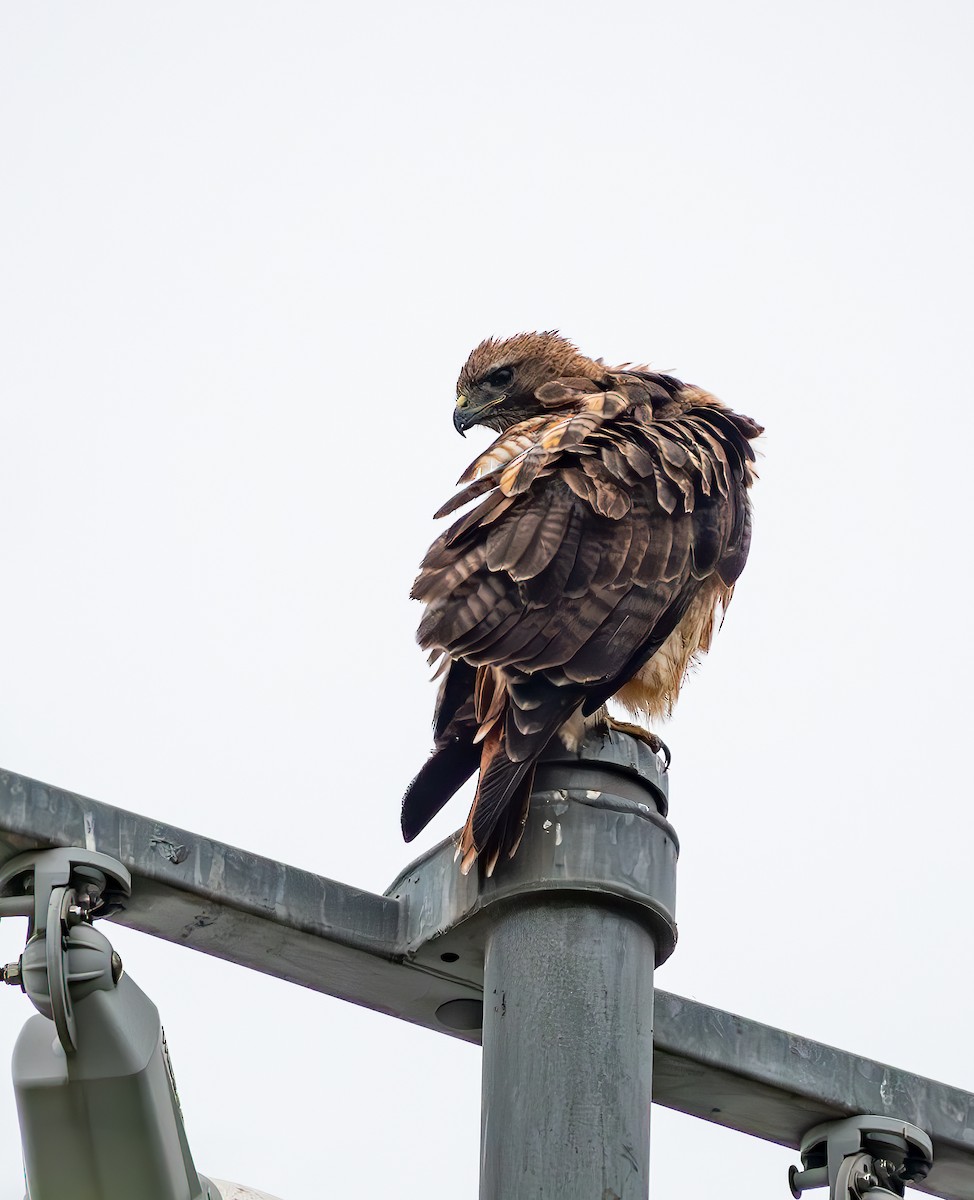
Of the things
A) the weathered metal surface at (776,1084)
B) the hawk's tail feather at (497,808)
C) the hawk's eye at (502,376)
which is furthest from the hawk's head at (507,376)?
the weathered metal surface at (776,1084)

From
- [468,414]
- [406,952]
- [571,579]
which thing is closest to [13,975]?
A: [406,952]

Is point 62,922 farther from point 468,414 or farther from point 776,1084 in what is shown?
point 468,414

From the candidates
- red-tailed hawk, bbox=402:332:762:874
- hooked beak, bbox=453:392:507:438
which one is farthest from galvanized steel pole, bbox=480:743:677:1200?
hooked beak, bbox=453:392:507:438

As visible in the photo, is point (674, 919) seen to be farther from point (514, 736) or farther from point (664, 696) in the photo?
point (664, 696)

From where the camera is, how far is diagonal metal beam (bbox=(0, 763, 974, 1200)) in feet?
8.37

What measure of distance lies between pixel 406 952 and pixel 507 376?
14.2 ft

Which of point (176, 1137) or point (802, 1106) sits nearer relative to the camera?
point (176, 1137)

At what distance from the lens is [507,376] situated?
686cm

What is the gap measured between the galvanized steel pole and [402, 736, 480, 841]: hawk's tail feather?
2.95ft

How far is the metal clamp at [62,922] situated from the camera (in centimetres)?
222

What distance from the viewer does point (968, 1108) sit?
3115 millimetres

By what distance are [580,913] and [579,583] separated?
140 cm

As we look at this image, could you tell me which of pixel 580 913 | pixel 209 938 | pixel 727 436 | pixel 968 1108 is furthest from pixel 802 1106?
pixel 727 436

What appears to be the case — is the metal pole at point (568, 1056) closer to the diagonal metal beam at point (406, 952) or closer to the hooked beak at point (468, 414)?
the diagonal metal beam at point (406, 952)
